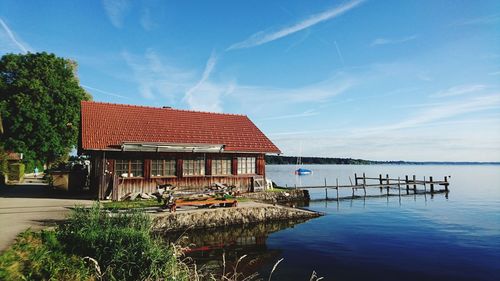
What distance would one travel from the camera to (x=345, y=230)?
18.7 meters

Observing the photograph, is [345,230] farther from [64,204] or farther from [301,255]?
[64,204]

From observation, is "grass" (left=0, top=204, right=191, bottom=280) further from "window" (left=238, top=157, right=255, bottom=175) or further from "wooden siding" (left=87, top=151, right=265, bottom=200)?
"window" (left=238, top=157, right=255, bottom=175)

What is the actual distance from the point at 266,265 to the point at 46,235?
7.08m

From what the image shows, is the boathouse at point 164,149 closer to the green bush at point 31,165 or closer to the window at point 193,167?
the window at point 193,167

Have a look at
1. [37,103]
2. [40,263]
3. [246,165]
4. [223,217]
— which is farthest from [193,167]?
[37,103]

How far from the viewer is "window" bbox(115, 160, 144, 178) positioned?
20125mm

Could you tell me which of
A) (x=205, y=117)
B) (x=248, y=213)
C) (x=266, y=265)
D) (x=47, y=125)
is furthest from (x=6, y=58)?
(x=266, y=265)

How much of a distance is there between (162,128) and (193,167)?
3.54 metres

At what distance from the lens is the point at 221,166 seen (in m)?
23.5

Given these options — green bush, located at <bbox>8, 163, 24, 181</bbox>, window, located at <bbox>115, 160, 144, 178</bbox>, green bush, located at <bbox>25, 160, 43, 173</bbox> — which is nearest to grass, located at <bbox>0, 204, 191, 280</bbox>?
window, located at <bbox>115, 160, 144, 178</bbox>

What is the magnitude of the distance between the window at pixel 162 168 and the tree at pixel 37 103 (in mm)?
17068

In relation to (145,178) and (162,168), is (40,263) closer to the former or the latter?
(145,178)

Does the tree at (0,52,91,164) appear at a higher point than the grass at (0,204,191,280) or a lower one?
higher

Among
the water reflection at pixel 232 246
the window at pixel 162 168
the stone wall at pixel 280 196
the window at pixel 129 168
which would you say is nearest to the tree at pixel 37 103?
the window at pixel 129 168
